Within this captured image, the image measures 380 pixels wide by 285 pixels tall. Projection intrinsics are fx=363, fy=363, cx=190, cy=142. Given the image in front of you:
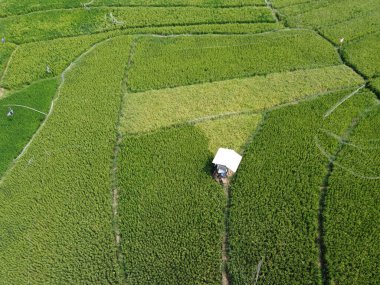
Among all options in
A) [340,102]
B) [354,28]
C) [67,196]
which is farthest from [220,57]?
[67,196]

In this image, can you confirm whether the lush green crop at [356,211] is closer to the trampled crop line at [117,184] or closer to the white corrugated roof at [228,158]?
the white corrugated roof at [228,158]

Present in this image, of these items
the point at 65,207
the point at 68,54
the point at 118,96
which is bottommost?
the point at 65,207

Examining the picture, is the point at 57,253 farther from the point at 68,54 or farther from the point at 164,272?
the point at 68,54

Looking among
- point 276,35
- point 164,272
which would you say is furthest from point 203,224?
point 276,35

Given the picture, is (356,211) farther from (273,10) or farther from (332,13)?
(273,10)

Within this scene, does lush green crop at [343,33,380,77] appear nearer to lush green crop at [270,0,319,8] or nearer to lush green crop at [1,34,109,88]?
lush green crop at [270,0,319,8]

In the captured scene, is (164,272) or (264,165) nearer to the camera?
(164,272)
